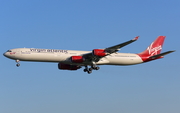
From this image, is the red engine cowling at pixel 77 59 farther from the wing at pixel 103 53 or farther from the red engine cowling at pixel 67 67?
the red engine cowling at pixel 67 67

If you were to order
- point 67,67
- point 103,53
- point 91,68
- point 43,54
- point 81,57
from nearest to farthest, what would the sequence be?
point 43,54, point 103,53, point 81,57, point 91,68, point 67,67

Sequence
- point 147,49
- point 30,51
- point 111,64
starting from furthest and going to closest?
1. point 147,49
2. point 111,64
3. point 30,51

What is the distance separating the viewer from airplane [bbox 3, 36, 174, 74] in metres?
64.1

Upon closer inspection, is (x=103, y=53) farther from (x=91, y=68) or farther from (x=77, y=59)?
(x=91, y=68)

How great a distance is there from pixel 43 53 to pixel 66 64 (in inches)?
358

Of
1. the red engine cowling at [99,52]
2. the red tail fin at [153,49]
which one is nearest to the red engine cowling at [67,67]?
the red engine cowling at [99,52]

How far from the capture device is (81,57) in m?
66.4

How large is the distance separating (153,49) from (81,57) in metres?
18.7

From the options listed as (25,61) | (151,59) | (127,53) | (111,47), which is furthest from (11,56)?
(151,59)

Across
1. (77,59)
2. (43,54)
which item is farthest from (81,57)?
(43,54)

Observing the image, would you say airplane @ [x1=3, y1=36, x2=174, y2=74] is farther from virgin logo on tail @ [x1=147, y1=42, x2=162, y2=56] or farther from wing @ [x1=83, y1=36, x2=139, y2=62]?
virgin logo on tail @ [x1=147, y1=42, x2=162, y2=56]

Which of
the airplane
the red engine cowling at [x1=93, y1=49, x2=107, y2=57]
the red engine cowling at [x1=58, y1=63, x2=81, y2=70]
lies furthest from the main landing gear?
the red engine cowling at [x1=93, y1=49, x2=107, y2=57]

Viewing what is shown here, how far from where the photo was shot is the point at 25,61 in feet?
212

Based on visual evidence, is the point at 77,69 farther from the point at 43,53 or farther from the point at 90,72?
the point at 43,53
